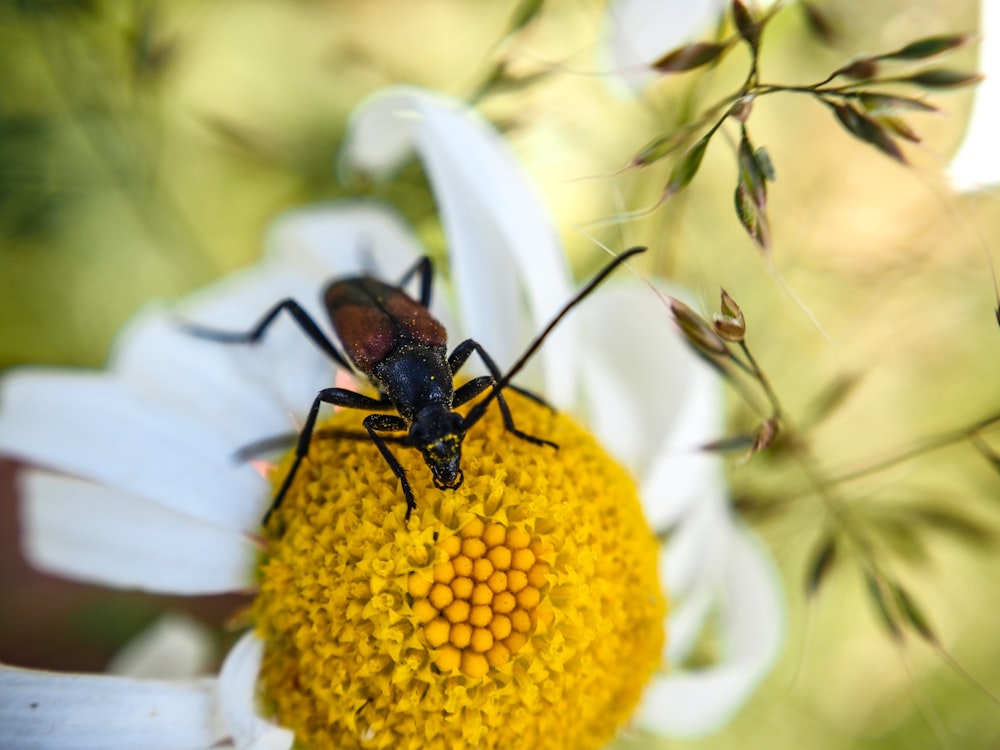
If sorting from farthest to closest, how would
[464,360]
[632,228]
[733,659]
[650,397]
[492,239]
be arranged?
[632,228] < [650,397] < [733,659] < [492,239] < [464,360]

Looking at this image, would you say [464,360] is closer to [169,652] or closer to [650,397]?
[650,397]

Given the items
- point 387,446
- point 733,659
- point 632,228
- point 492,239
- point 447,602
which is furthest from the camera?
point 632,228

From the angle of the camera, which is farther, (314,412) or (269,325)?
(269,325)

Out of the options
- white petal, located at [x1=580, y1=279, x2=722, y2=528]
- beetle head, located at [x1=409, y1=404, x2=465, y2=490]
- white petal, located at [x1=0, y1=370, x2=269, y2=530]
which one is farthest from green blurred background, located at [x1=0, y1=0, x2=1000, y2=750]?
beetle head, located at [x1=409, y1=404, x2=465, y2=490]

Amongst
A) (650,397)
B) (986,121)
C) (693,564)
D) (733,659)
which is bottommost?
(733,659)

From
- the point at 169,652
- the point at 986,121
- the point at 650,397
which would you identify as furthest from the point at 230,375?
the point at 986,121

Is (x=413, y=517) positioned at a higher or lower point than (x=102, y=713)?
higher
